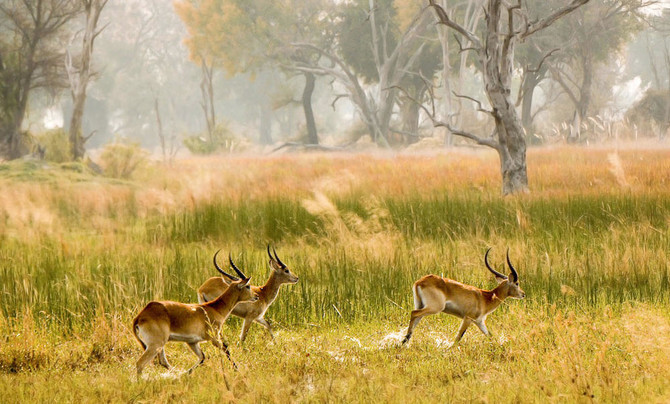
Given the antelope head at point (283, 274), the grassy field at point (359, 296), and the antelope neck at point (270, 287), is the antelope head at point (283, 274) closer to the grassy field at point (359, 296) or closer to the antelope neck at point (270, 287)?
the antelope neck at point (270, 287)

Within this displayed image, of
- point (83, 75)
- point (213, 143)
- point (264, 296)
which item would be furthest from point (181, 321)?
point (213, 143)

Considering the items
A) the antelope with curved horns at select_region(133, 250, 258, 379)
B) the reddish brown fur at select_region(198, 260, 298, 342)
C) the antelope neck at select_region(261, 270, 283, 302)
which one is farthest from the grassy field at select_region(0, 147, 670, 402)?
the antelope neck at select_region(261, 270, 283, 302)

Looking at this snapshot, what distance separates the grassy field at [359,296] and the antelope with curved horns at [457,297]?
0.34m

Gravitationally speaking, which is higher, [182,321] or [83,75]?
[83,75]

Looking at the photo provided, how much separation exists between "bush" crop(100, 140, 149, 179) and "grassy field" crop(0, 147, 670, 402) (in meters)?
8.40

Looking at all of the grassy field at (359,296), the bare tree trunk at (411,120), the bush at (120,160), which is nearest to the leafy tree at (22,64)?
the bush at (120,160)

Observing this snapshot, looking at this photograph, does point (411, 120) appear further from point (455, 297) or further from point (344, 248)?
point (455, 297)

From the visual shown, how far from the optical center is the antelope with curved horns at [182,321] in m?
3.93

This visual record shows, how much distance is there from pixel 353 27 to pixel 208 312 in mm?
40776

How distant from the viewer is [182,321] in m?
4.02

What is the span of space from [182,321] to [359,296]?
3.01 meters

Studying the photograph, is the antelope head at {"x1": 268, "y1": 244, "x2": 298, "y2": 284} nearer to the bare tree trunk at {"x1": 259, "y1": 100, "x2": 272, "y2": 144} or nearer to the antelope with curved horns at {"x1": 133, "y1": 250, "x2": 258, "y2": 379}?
the antelope with curved horns at {"x1": 133, "y1": 250, "x2": 258, "y2": 379}

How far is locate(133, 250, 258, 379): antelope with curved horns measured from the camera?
3.93m

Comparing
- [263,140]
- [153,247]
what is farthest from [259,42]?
[153,247]
